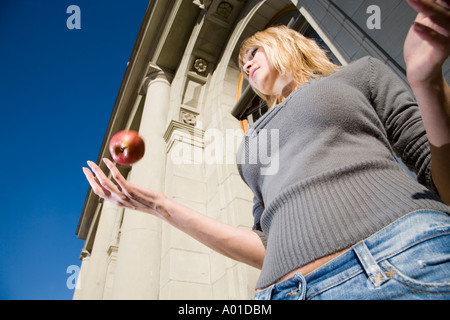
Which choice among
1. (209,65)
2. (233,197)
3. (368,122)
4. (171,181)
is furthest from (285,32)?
(209,65)

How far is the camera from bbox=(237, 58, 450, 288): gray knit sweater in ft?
2.19

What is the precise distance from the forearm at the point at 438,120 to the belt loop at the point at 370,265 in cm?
35

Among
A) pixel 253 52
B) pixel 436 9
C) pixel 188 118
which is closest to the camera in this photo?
pixel 436 9

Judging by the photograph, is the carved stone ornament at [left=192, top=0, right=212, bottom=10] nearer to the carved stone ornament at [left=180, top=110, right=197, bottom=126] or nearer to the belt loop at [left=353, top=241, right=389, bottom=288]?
the carved stone ornament at [left=180, top=110, right=197, bottom=126]

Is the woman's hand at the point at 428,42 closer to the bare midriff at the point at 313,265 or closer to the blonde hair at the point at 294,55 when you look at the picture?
the bare midriff at the point at 313,265

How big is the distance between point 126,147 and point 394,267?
6.44 feet

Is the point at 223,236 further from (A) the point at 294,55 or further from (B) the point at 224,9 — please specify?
(B) the point at 224,9

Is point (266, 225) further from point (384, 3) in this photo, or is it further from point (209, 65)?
point (209, 65)

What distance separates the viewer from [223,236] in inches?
46.4

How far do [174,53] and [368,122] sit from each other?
25.4 feet

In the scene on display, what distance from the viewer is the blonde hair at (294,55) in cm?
148

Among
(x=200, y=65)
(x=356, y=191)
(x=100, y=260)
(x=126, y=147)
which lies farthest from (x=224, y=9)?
(x=100, y=260)


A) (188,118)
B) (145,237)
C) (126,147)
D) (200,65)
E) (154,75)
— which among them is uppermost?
(126,147)

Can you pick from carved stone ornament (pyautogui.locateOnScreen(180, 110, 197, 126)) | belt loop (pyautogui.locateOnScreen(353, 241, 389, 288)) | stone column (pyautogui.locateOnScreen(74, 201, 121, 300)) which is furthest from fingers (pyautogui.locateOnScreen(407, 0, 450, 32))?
stone column (pyautogui.locateOnScreen(74, 201, 121, 300))
